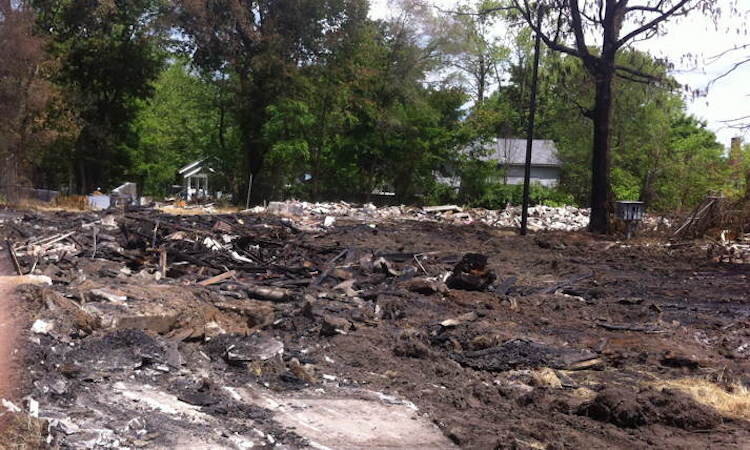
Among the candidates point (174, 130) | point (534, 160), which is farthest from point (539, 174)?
point (174, 130)

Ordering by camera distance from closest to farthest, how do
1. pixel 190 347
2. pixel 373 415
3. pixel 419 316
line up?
pixel 373 415 → pixel 190 347 → pixel 419 316

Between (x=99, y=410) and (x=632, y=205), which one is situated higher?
(x=632, y=205)

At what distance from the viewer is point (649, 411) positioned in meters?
5.96

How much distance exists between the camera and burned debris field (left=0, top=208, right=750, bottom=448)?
212 inches

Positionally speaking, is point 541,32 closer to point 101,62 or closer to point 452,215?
point 452,215


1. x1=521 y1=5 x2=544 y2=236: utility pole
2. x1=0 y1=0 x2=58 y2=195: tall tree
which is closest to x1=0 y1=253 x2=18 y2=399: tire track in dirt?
x1=521 y1=5 x2=544 y2=236: utility pole

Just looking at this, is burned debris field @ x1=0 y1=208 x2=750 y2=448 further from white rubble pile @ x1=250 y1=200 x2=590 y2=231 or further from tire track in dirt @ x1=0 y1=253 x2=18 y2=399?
white rubble pile @ x1=250 y1=200 x2=590 y2=231

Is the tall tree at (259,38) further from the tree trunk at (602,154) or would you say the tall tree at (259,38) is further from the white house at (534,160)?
the tree trunk at (602,154)

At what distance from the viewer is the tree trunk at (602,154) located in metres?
24.5

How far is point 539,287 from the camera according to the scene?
12.8 metres

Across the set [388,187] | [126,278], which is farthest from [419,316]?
[388,187]

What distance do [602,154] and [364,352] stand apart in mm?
19297

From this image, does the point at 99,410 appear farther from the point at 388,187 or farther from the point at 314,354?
the point at 388,187

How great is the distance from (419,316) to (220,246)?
6809 mm
